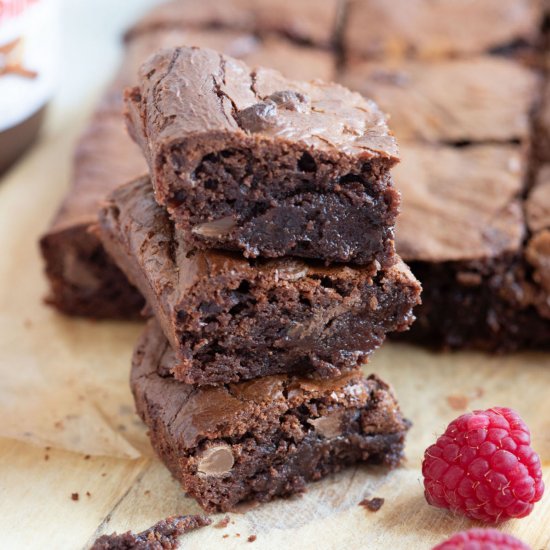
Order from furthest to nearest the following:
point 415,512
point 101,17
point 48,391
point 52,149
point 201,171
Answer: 1. point 101,17
2. point 52,149
3. point 48,391
4. point 415,512
5. point 201,171

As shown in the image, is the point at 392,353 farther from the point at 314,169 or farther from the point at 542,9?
the point at 542,9

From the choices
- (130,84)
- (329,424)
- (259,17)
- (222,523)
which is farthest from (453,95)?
(222,523)

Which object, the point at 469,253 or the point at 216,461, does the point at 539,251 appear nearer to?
the point at 469,253

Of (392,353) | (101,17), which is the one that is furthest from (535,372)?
(101,17)

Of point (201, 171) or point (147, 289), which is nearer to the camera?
point (201, 171)

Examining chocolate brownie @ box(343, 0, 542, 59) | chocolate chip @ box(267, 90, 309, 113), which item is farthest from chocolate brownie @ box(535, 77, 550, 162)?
chocolate chip @ box(267, 90, 309, 113)
